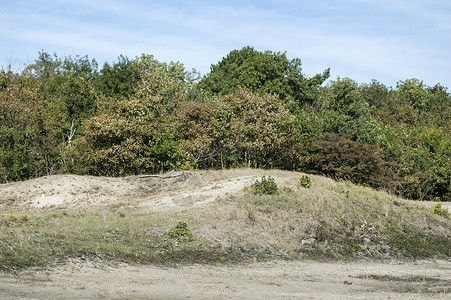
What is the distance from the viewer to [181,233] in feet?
61.4

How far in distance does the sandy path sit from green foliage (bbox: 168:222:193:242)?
274cm

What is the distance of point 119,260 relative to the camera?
14977mm

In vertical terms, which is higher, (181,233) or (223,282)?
(181,233)

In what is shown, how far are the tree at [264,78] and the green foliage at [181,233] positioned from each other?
104ft

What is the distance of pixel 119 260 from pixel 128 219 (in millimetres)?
6143

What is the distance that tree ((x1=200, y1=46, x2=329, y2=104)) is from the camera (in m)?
52.0

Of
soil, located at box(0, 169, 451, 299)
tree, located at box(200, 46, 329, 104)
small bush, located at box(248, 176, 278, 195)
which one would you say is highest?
tree, located at box(200, 46, 329, 104)

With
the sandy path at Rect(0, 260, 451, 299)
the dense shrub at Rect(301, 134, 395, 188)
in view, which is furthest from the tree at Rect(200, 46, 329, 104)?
the sandy path at Rect(0, 260, 451, 299)

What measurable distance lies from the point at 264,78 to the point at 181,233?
1419 inches

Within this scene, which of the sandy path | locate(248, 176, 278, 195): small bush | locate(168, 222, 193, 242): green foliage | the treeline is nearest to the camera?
the sandy path

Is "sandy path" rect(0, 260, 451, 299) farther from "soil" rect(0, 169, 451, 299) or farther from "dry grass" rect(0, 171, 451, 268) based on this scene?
"dry grass" rect(0, 171, 451, 268)

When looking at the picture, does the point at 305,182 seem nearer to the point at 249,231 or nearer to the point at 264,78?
the point at 249,231

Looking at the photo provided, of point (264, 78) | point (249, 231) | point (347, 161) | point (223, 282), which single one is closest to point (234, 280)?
point (223, 282)

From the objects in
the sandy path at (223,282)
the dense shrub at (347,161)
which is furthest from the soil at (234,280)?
the dense shrub at (347,161)
